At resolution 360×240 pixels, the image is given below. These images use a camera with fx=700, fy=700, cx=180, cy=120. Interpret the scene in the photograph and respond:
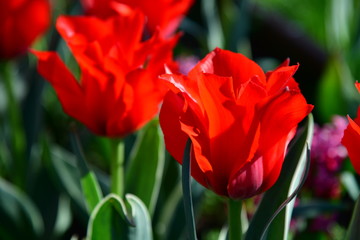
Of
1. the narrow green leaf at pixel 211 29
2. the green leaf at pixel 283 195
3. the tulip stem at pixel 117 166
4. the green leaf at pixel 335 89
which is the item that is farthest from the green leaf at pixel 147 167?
the narrow green leaf at pixel 211 29

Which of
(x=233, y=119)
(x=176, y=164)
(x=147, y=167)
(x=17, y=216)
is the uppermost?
(x=233, y=119)

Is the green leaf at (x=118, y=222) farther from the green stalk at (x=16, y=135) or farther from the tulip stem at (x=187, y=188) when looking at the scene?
the green stalk at (x=16, y=135)

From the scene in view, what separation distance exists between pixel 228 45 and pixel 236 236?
841mm

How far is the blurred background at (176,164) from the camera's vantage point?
3.18 ft

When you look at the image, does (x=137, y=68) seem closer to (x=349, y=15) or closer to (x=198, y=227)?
(x=198, y=227)

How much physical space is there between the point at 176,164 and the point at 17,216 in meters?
0.26

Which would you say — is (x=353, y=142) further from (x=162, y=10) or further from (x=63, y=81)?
Result: (x=162, y=10)

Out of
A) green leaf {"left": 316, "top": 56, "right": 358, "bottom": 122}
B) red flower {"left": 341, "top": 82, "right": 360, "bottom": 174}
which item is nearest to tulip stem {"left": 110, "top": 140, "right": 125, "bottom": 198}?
red flower {"left": 341, "top": 82, "right": 360, "bottom": 174}

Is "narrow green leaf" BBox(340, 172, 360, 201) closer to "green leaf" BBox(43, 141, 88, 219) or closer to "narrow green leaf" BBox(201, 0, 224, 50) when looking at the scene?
"green leaf" BBox(43, 141, 88, 219)

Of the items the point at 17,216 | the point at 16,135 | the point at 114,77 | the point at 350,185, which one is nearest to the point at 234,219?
the point at 114,77

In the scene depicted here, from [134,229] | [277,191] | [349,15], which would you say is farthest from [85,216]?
[349,15]

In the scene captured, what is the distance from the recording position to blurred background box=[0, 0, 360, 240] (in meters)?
0.97

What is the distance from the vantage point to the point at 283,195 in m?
0.66

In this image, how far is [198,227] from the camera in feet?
4.29
